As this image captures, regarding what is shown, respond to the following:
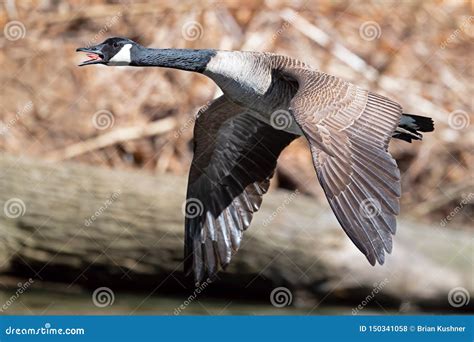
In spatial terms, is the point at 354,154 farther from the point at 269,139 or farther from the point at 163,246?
the point at 163,246

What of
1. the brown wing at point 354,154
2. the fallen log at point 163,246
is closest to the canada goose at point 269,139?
the brown wing at point 354,154

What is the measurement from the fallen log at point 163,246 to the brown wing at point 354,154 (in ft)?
7.68

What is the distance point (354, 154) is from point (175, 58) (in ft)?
4.09

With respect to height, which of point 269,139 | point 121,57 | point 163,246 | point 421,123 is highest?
point 421,123

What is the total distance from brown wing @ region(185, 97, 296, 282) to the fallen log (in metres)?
1.01

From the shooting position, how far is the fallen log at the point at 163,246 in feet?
24.6

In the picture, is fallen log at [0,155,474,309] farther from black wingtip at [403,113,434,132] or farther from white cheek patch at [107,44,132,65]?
black wingtip at [403,113,434,132]

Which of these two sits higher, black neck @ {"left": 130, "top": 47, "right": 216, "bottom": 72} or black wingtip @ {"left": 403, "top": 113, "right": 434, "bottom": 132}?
black wingtip @ {"left": 403, "top": 113, "right": 434, "bottom": 132}

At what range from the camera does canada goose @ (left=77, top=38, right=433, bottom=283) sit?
5090mm

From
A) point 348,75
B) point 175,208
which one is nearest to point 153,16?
point 348,75

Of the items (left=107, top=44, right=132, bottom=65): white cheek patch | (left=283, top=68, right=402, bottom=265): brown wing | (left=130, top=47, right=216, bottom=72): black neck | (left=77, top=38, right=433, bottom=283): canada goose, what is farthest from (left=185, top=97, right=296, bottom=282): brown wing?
(left=283, top=68, right=402, bottom=265): brown wing

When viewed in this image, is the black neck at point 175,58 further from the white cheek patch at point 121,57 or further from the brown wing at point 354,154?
the brown wing at point 354,154

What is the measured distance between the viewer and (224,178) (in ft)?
22.1

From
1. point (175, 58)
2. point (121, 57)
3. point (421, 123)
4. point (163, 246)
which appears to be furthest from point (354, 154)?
point (163, 246)
